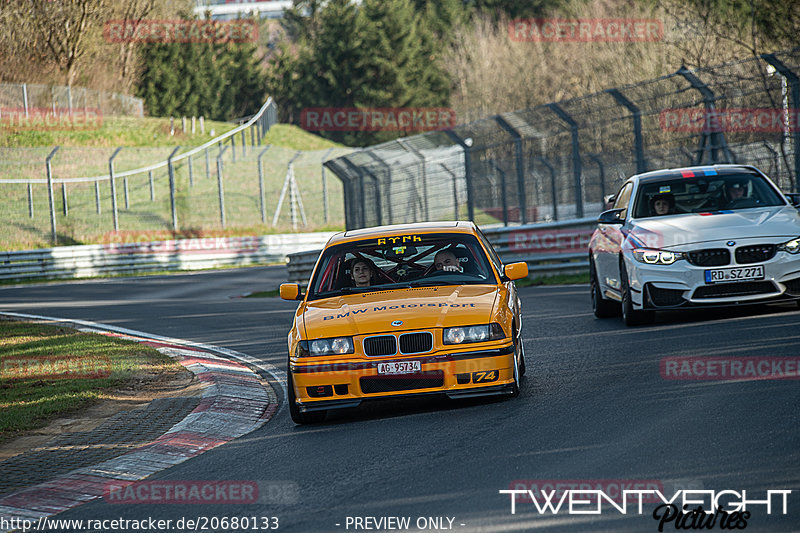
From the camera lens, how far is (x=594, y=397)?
25.6 ft

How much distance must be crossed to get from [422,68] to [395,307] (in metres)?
74.7

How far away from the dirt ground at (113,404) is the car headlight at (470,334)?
3004 millimetres

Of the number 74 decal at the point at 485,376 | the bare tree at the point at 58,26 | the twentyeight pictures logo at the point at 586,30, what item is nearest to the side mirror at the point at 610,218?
the number 74 decal at the point at 485,376

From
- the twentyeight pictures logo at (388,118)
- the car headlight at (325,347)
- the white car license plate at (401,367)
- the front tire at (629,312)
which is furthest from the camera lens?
the twentyeight pictures logo at (388,118)

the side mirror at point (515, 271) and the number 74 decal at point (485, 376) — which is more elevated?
the side mirror at point (515, 271)

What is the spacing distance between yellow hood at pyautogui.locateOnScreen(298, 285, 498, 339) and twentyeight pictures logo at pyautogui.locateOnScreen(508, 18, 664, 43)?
118 feet

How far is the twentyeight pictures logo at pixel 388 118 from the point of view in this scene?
263 feet

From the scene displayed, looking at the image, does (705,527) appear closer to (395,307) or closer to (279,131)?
(395,307)

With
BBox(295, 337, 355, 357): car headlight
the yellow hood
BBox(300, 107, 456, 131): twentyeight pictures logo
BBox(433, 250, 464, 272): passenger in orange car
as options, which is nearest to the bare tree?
BBox(300, 107, 456, 131): twentyeight pictures logo

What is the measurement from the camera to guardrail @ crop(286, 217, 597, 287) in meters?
19.3

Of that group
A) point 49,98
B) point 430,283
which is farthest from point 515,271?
point 49,98

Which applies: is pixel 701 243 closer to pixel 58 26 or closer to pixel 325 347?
pixel 325 347

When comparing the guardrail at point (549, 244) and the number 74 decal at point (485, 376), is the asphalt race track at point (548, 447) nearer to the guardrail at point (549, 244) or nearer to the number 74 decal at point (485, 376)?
the number 74 decal at point (485, 376)

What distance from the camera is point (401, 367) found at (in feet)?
24.6
